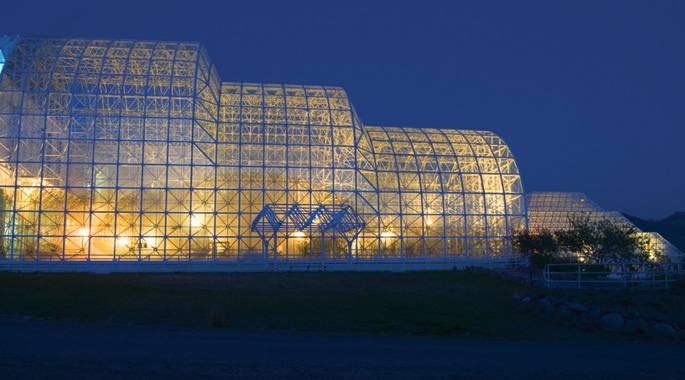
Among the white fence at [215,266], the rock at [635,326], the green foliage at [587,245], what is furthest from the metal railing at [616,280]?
the white fence at [215,266]

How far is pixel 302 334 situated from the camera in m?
16.1

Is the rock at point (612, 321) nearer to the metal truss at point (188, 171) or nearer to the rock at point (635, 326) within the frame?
the rock at point (635, 326)

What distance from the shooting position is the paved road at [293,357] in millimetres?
10766

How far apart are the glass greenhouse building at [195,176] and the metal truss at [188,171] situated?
0.10 meters

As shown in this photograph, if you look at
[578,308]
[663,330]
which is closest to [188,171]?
[578,308]

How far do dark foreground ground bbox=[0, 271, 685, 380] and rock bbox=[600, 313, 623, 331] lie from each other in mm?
566

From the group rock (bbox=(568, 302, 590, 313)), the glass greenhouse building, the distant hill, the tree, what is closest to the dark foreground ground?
rock (bbox=(568, 302, 590, 313))

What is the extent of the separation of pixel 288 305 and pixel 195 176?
77.3 feet

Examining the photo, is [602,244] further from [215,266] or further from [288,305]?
[215,266]

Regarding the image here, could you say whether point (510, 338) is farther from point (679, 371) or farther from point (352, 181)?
point (352, 181)

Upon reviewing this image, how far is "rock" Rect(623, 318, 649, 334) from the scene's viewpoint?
17125mm

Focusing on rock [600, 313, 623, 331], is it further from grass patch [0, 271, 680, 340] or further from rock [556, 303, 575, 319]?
rock [556, 303, 575, 319]

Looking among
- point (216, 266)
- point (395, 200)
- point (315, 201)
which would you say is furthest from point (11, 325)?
point (395, 200)

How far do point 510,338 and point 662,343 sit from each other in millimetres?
4267
